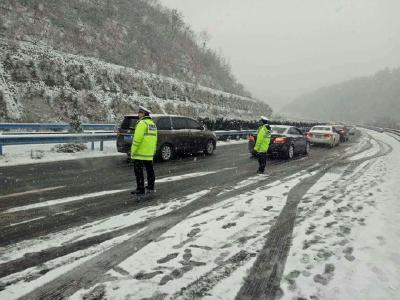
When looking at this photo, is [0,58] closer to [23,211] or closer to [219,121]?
[219,121]

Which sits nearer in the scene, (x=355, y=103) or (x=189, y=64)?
(x=189, y=64)

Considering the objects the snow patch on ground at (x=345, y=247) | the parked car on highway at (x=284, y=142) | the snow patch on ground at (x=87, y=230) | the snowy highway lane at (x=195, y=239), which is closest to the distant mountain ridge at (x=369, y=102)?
the parked car on highway at (x=284, y=142)

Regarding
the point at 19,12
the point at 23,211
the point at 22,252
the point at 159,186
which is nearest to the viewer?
the point at 22,252

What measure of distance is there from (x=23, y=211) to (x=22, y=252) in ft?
5.97

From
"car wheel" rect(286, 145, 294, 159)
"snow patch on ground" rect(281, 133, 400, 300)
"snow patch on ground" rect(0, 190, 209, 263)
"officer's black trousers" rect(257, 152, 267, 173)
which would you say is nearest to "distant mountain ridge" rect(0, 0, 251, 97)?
"car wheel" rect(286, 145, 294, 159)

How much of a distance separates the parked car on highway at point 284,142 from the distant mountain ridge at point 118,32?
2484cm


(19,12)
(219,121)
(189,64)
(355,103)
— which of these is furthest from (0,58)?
(355,103)

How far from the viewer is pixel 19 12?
33.4m

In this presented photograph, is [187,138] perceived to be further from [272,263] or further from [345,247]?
[272,263]

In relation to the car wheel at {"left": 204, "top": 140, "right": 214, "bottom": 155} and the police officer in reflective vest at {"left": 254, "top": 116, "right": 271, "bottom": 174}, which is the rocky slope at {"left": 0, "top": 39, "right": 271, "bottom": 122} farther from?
the police officer in reflective vest at {"left": 254, "top": 116, "right": 271, "bottom": 174}

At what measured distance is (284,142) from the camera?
1479 centimetres

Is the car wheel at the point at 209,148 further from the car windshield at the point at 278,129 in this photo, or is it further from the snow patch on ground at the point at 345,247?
the snow patch on ground at the point at 345,247

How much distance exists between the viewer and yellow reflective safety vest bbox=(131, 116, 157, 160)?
7109 millimetres

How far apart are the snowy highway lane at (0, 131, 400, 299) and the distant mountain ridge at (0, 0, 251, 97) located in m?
27.9
